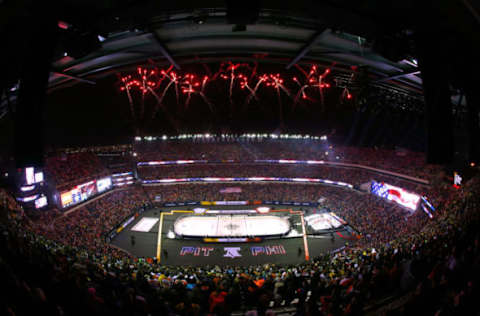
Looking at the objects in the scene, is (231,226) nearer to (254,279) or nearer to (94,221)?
(254,279)

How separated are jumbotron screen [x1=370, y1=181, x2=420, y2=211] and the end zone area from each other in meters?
7.37

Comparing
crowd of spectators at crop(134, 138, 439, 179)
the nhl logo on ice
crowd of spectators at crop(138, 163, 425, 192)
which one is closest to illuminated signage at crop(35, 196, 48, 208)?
crowd of spectators at crop(138, 163, 425, 192)

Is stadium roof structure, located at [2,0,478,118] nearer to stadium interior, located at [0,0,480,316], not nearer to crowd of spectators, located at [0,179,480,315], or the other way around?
stadium interior, located at [0,0,480,316]

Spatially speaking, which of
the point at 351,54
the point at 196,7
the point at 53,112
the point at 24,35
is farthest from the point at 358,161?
the point at 53,112

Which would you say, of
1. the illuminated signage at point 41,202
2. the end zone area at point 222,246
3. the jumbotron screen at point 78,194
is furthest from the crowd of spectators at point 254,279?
the end zone area at point 222,246

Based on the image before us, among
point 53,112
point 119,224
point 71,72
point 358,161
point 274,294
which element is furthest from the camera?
point 358,161

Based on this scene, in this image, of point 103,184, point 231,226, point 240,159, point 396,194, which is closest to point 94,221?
point 103,184

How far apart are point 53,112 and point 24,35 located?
26619mm

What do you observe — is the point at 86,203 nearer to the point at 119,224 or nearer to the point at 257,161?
the point at 119,224

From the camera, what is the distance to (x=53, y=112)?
25.7 m

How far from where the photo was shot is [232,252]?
19500 mm

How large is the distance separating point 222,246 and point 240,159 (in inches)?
790

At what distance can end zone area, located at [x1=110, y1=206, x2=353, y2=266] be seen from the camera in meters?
18.2

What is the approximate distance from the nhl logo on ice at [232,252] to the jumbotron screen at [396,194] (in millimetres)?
19410
